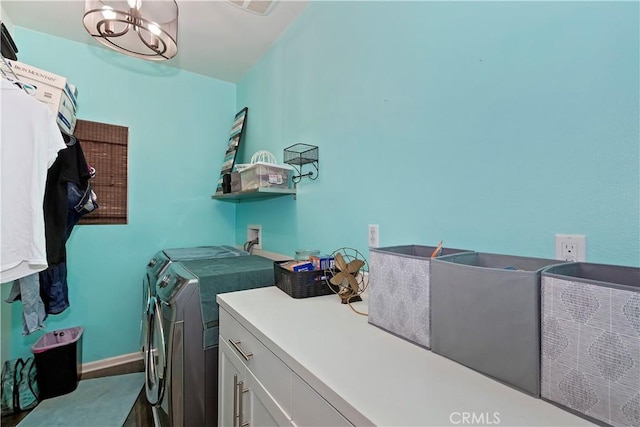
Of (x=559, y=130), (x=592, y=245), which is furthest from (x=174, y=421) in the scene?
(x=559, y=130)

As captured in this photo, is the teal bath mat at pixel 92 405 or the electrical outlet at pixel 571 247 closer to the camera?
the electrical outlet at pixel 571 247

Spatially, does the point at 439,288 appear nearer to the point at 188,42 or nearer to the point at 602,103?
the point at 602,103

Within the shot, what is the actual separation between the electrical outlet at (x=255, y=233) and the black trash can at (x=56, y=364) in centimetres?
144

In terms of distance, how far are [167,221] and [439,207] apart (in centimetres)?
245

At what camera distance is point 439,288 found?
0.73 m

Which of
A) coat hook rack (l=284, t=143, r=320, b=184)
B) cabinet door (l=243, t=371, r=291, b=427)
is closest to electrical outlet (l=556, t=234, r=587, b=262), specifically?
cabinet door (l=243, t=371, r=291, b=427)

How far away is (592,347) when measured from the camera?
486 mm

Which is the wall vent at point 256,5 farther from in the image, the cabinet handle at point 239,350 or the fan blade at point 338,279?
the cabinet handle at point 239,350

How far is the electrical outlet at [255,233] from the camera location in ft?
7.91

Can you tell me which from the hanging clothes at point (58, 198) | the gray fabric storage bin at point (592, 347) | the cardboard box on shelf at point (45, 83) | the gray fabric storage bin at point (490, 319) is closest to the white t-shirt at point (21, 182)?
the hanging clothes at point (58, 198)

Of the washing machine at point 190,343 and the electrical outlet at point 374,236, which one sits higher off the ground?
the electrical outlet at point 374,236

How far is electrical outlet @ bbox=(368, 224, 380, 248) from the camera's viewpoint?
1.31 meters

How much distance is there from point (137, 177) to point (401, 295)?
254cm

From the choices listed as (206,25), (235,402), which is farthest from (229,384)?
(206,25)
